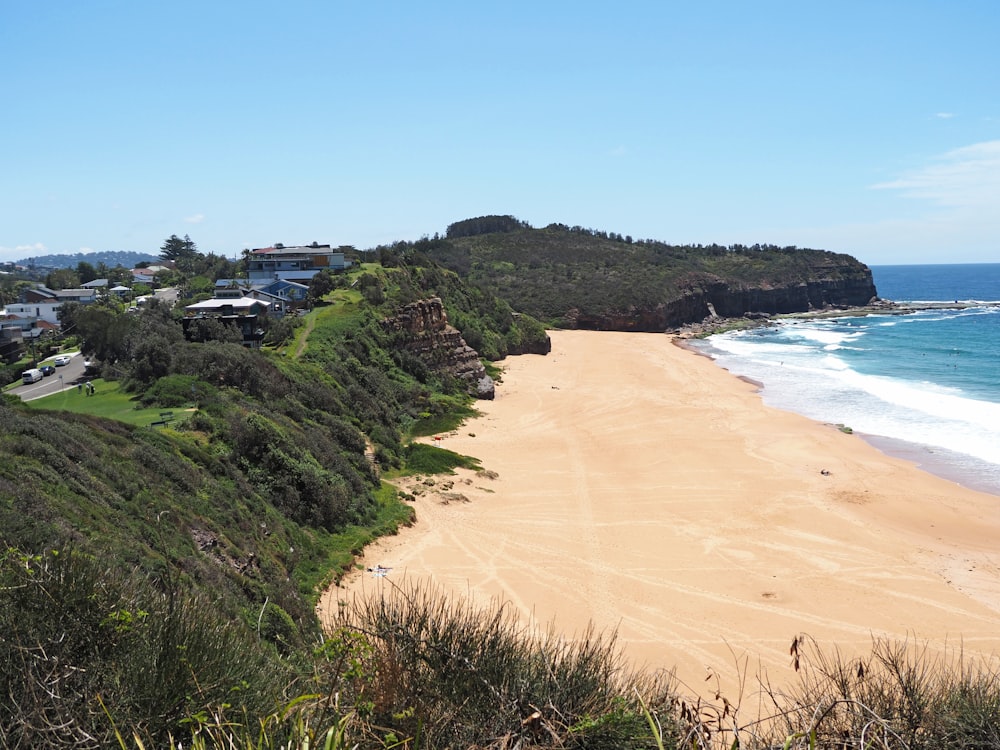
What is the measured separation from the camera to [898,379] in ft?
161

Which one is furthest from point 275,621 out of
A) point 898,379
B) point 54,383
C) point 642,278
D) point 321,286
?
point 642,278

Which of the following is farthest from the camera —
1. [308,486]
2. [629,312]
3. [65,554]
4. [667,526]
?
[629,312]

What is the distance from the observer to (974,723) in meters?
5.66

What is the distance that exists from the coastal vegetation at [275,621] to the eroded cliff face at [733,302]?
51.6 m

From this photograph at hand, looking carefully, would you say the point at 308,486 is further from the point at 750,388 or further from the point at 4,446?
the point at 750,388

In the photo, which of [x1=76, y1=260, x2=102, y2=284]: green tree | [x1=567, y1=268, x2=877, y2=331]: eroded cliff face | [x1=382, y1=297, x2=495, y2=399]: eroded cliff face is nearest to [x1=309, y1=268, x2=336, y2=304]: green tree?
[x1=382, y1=297, x2=495, y2=399]: eroded cliff face

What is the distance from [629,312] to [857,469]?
56.3 meters

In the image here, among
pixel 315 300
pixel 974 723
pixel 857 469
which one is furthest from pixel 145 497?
pixel 315 300

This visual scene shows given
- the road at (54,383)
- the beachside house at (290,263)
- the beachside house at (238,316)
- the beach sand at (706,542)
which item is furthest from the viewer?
the beachside house at (290,263)

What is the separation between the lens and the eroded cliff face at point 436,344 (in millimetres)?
43094

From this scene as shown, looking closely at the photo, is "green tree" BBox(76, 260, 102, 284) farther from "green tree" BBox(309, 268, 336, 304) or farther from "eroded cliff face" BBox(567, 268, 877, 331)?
"eroded cliff face" BBox(567, 268, 877, 331)

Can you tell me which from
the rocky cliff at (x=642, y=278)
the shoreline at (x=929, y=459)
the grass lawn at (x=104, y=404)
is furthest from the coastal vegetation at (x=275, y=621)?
the rocky cliff at (x=642, y=278)

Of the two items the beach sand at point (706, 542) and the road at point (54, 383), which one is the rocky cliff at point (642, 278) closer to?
the road at point (54, 383)

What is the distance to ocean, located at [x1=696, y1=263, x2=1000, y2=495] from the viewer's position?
105ft
